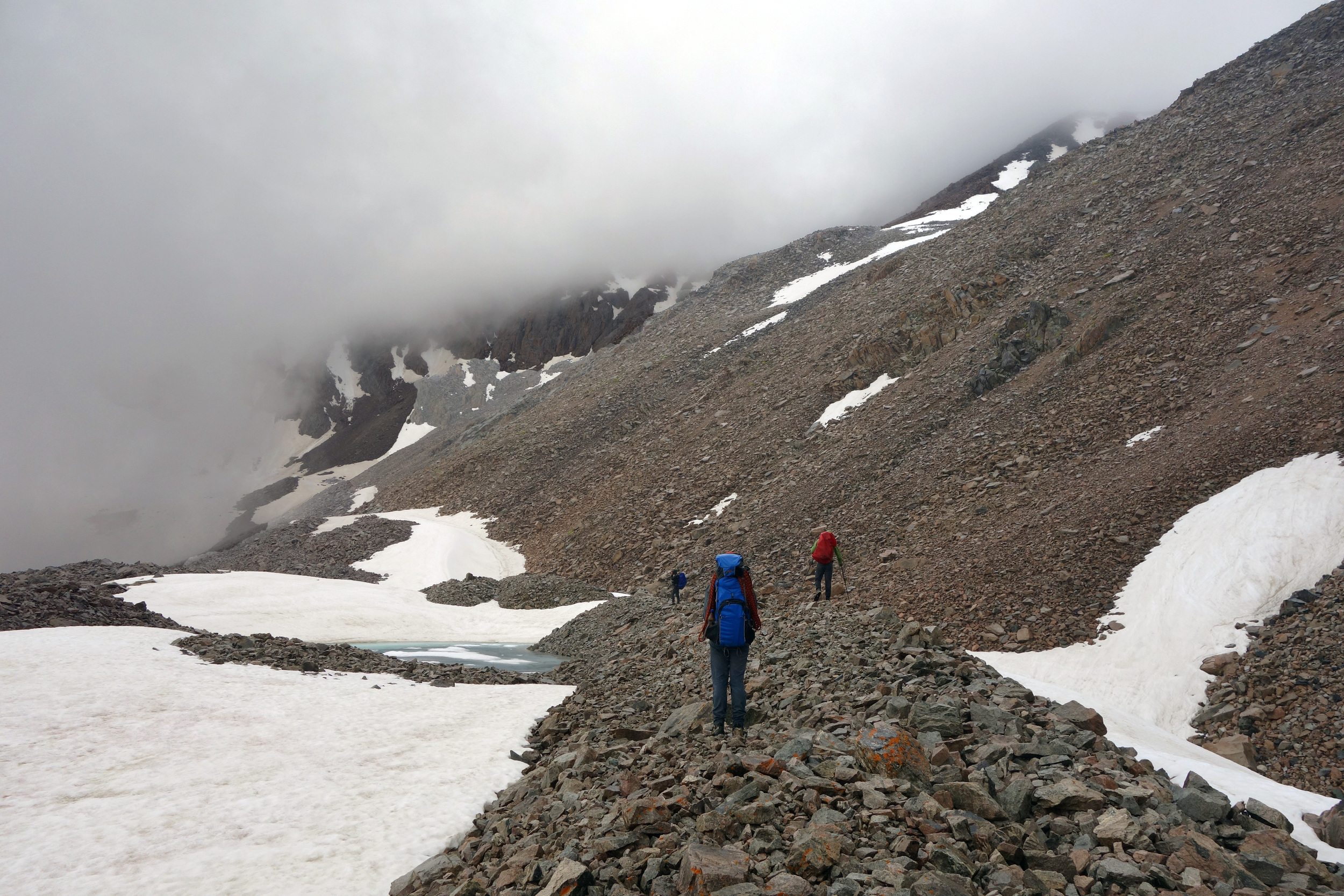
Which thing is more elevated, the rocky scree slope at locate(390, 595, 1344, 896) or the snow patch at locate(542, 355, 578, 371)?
the snow patch at locate(542, 355, 578, 371)

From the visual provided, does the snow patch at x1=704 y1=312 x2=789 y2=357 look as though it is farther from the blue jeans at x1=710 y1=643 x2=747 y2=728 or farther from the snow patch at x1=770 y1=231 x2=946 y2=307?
the blue jeans at x1=710 y1=643 x2=747 y2=728

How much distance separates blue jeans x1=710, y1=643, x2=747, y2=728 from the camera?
7.54 meters

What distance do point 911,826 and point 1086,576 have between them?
1170 cm

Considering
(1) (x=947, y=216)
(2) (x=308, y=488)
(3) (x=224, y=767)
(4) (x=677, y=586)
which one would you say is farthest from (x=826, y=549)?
(2) (x=308, y=488)

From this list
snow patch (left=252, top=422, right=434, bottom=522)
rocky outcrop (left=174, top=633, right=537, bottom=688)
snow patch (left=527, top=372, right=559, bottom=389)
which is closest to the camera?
rocky outcrop (left=174, top=633, right=537, bottom=688)

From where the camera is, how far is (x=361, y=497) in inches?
2297

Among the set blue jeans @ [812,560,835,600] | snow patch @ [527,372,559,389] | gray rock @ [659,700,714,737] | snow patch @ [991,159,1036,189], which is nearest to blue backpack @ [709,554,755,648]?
gray rock @ [659,700,714,737]

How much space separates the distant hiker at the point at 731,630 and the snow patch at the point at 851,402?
24.8m

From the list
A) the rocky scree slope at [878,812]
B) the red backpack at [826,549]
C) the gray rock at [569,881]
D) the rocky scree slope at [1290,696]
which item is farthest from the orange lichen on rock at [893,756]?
the red backpack at [826,549]

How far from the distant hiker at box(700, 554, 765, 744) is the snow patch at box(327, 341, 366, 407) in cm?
13059

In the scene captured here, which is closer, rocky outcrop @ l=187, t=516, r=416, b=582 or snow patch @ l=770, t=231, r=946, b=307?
rocky outcrop @ l=187, t=516, r=416, b=582

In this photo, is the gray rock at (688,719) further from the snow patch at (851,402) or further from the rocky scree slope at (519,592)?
the snow patch at (851,402)

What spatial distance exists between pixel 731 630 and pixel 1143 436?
633 inches

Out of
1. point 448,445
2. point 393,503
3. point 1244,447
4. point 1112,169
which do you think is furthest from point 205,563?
point 1112,169
